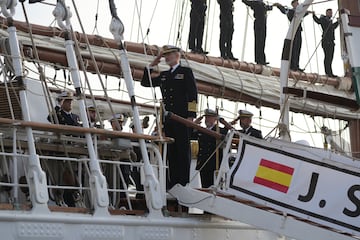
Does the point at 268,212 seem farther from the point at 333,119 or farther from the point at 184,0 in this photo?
the point at 184,0

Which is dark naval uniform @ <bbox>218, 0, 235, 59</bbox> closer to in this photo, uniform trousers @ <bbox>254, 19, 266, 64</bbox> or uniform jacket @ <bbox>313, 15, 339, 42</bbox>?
uniform trousers @ <bbox>254, 19, 266, 64</bbox>

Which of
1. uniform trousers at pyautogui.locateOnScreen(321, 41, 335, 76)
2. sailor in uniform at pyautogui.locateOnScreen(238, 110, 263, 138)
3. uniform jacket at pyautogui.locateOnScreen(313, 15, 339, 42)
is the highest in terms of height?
uniform jacket at pyautogui.locateOnScreen(313, 15, 339, 42)

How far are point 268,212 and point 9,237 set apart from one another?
2650 mm

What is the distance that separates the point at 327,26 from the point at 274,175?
30.4 ft

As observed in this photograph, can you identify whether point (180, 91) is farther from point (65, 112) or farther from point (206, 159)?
point (65, 112)

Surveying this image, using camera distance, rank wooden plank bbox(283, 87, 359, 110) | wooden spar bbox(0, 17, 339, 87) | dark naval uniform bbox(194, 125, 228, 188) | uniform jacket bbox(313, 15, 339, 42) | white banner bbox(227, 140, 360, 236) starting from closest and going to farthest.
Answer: white banner bbox(227, 140, 360, 236) < wooden plank bbox(283, 87, 359, 110) < dark naval uniform bbox(194, 125, 228, 188) < wooden spar bbox(0, 17, 339, 87) < uniform jacket bbox(313, 15, 339, 42)

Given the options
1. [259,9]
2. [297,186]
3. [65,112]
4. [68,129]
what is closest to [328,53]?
[259,9]

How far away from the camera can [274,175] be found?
30.4 feet

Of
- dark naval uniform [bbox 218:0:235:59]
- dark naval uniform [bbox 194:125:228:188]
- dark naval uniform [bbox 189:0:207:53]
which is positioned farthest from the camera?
dark naval uniform [bbox 218:0:235:59]

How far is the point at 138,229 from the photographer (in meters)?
8.74

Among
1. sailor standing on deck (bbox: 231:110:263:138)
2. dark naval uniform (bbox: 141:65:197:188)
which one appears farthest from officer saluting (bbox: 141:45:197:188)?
sailor standing on deck (bbox: 231:110:263:138)

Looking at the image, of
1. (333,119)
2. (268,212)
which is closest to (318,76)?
(333,119)

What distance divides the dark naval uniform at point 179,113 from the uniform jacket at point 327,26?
8.19 m

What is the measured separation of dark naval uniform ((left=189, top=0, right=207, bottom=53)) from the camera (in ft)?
53.4
